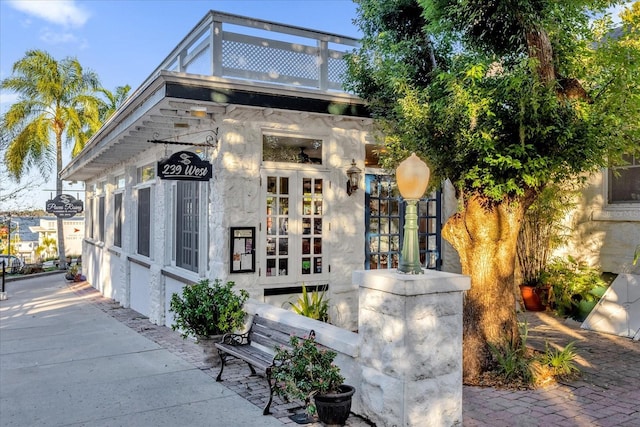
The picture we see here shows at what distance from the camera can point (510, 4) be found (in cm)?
494

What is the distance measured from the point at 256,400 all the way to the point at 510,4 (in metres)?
4.61

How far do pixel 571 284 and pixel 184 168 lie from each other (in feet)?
23.0

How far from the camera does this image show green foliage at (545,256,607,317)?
909 cm

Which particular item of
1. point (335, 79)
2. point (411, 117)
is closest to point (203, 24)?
point (335, 79)

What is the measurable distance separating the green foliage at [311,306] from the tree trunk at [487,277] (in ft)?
7.66

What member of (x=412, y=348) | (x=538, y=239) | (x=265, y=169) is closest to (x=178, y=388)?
(x=412, y=348)

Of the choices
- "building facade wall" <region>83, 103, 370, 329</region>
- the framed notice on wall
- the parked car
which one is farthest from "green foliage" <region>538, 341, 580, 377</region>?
the parked car

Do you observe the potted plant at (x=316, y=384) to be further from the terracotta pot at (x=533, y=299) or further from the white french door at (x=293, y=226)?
the terracotta pot at (x=533, y=299)

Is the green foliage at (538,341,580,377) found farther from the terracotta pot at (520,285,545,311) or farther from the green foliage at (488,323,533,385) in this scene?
the terracotta pot at (520,285,545,311)

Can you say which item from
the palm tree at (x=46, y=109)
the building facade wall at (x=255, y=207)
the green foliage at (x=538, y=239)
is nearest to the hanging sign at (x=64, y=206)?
the palm tree at (x=46, y=109)

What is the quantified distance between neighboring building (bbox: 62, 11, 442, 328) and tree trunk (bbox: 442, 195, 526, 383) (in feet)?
8.39

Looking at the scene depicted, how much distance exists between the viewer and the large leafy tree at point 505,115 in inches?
195

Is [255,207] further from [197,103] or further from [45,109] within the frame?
[45,109]

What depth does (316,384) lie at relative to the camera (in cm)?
438
